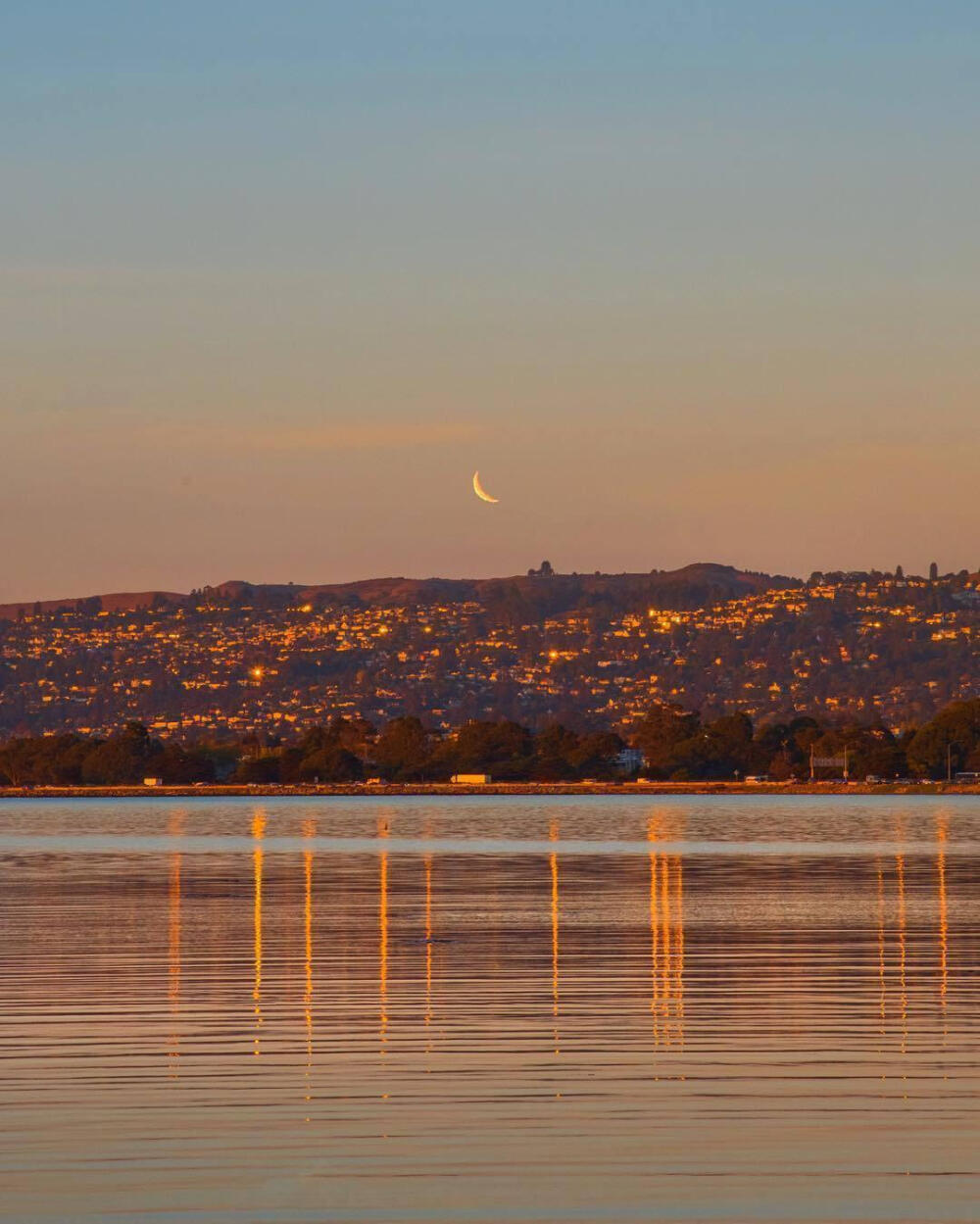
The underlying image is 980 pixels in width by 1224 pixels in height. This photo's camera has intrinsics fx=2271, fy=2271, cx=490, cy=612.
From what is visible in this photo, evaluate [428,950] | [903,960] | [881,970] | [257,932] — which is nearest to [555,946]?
[428,950]

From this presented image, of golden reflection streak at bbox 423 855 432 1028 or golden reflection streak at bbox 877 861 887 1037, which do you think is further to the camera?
golden reflection streak at bbox 423 855 432 1028

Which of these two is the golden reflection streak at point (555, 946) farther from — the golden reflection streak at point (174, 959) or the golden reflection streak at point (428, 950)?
the golden reflection streak at point (174, 959)

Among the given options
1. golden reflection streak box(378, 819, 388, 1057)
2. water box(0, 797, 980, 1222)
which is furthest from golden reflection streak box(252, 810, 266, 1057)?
golden reflection streak box(378, 819, 388, 1057)

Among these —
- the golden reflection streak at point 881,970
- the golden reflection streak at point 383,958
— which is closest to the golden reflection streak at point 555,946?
the golden reflection streak at point 383,958

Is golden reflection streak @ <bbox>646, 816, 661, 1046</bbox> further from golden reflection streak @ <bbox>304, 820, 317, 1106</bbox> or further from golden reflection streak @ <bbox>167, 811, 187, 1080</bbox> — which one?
golden reflection streak @ <bbox>167, 811, 187, 1080</bbox>

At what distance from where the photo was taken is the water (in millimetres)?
15766

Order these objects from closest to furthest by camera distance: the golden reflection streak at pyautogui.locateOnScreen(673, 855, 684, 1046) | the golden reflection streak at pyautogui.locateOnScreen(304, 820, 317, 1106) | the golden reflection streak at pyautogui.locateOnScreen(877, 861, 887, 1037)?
the golden reflection streak at pyautogui.locateOnScreen(304, 820, 317, 1106) < the golden reflection streak at pyautogui.locateOnScreen(877, 861, 887, 1037) < the golden reflection streak at pyautogui.locateOnScreen(673, 855, 684, 1046)

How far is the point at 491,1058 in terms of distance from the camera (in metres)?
22.3

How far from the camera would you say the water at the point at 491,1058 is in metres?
15.8

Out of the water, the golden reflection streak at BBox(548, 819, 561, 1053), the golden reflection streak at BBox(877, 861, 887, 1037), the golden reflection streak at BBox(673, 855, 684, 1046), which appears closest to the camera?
the water

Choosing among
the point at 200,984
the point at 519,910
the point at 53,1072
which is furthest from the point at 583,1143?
the point at 519,910

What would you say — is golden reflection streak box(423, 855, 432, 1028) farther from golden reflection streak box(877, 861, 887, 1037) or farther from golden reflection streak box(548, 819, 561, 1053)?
golden reflection streak box(877, 861, 887, 1037)

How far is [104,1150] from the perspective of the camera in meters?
17.2

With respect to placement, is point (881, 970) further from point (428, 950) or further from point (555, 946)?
point (428, 950)
